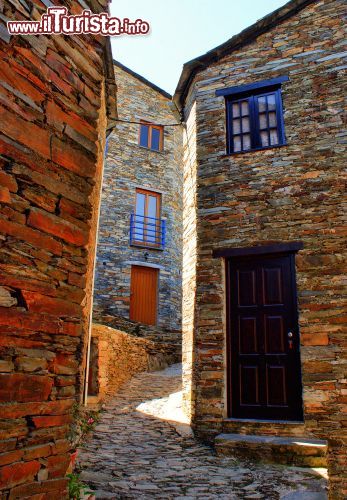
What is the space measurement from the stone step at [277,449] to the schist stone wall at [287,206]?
1.02ft

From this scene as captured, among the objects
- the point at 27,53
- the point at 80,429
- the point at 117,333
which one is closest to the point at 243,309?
the point at 80,429

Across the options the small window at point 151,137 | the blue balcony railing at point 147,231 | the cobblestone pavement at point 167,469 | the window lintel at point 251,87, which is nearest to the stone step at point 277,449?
the cobblestone pavement at point 167,469

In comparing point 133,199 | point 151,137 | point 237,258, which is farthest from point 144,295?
Answer: point 237,258

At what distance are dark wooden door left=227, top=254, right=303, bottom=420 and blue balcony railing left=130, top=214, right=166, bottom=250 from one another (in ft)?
31.2

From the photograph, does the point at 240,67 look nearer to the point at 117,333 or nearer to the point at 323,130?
the point at 323,130

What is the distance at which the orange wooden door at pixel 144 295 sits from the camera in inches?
605

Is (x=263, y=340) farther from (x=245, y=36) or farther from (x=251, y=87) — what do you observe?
(x=245, y=36)

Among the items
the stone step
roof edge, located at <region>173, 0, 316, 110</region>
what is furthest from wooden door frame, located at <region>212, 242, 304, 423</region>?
roof edge, located at <region>173, 0, 316, 110</region>

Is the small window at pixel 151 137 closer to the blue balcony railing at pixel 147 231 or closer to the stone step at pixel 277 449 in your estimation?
the blue balcony railing at pixel 147 231

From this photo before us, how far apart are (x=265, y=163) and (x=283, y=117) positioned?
3.09 feet

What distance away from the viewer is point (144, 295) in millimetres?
15656

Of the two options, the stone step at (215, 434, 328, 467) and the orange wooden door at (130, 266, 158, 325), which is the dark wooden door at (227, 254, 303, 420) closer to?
the stone step at (215, 434, 328, 467)

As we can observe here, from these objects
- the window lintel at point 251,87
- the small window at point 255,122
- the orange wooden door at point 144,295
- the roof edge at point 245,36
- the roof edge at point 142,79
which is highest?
the roof edge at point 142,79

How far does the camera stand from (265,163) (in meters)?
7.20
